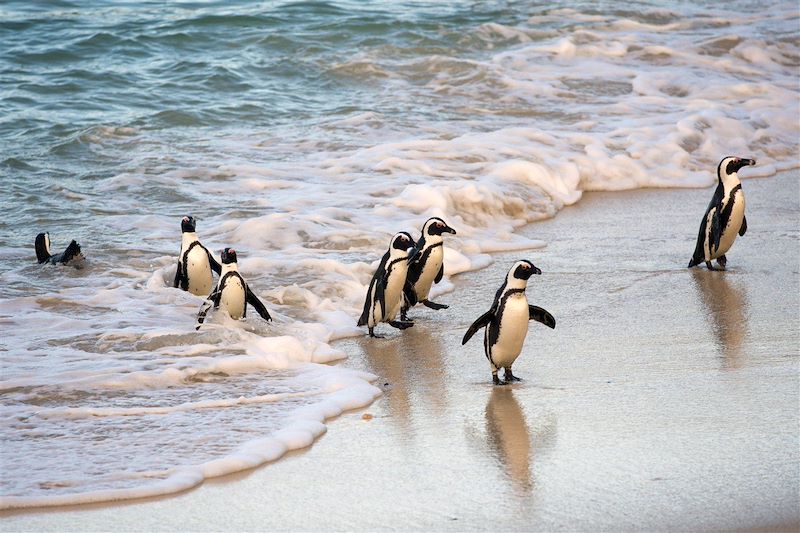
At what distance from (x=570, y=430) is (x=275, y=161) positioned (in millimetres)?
6969

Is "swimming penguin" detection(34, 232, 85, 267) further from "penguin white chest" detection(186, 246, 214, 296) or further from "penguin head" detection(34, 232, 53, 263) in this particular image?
"penguin white chest" detection(186, 246, 214, 296)

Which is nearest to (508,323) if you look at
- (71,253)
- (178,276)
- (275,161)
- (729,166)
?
(178,276)

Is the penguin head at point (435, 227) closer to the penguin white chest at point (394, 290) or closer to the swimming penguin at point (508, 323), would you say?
the penguin white chest at point (394, 290)

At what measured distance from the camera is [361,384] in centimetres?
530

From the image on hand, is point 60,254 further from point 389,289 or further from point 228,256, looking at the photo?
point 389,289

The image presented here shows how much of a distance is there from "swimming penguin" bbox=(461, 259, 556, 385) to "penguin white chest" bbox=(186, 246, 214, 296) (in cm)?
240

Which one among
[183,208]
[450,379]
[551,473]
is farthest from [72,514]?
[183,208]

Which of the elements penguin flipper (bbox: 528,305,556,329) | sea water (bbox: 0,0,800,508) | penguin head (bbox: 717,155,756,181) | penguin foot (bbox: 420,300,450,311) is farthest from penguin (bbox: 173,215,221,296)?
penguin head (bbox: 717,155,756,181)

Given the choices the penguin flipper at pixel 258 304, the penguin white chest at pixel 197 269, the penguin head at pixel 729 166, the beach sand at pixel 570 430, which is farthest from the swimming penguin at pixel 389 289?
the penguin head at pixel 729 166

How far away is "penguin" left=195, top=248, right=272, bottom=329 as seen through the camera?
6.24m

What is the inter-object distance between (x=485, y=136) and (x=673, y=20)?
9182 mm

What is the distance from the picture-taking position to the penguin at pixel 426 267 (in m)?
6.71

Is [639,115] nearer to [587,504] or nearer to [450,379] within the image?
[450,379]

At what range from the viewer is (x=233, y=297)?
20.5ft
